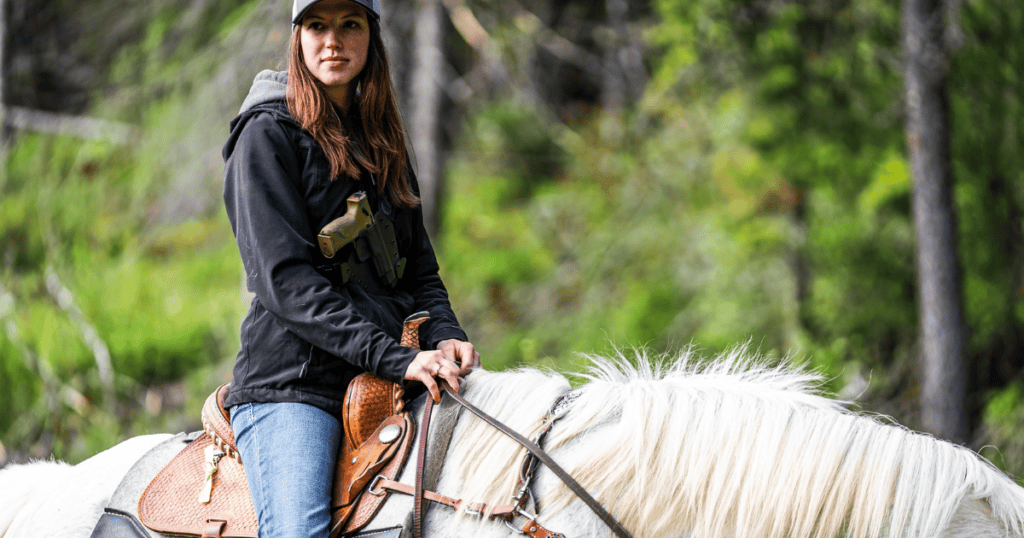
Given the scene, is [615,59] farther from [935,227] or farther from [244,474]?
[244,474]

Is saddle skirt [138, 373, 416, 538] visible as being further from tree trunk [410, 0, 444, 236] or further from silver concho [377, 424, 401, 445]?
tree trunk [410, 0, 444, 236]

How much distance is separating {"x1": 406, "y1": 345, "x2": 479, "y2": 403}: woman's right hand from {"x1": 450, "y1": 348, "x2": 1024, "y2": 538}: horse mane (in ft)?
0.45

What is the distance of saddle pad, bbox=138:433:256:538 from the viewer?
2.13 m

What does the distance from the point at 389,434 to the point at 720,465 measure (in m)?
0.89

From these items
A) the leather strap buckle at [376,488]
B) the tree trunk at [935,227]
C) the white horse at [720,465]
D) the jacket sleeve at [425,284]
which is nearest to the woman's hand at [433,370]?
the white horse at [720,465]

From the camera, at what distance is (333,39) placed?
7.71 feet

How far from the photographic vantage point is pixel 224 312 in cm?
815

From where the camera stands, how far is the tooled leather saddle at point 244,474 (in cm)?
204

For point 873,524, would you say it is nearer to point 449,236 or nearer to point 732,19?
point 732,19

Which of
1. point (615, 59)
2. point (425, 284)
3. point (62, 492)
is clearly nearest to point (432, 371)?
point (425, 284)

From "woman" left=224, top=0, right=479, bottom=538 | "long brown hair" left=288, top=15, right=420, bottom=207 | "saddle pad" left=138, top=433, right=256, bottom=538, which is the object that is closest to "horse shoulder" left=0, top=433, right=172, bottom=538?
"saddle pad" left=138, top=433, right=256, bottom=538

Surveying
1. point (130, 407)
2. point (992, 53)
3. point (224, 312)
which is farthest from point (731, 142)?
point (130, 407)

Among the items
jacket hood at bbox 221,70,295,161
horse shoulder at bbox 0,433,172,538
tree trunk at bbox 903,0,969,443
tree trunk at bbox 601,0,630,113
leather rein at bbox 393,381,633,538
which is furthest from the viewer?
tree trunk at bbox 601,0,630,113

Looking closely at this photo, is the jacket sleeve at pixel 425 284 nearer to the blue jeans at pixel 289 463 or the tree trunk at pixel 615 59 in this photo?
the blue jeans at pixel 289 463
